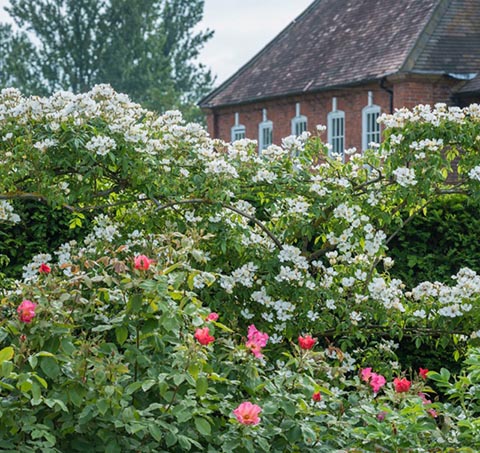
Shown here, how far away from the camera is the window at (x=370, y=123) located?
76.8 ft

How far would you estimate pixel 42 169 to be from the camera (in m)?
6.23

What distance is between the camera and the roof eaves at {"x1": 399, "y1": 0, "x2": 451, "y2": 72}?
72.2 ft

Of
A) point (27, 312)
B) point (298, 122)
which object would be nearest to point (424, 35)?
point (298, 122)

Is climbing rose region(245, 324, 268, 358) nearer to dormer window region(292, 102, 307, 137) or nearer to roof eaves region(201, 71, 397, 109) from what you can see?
roof eaves region(201, 71, 397, 109)

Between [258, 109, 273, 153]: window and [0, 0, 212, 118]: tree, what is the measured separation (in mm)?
15145

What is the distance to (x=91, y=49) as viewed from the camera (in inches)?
1729

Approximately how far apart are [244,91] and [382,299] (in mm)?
22812

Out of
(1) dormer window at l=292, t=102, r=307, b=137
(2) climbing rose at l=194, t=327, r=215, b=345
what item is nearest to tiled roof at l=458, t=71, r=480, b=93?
(1) dormer window at l=292, t=102, r=307, b=137

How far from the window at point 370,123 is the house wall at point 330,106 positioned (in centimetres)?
13

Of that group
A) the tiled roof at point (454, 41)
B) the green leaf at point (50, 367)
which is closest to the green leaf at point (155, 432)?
the green leaf at point (50, 367)


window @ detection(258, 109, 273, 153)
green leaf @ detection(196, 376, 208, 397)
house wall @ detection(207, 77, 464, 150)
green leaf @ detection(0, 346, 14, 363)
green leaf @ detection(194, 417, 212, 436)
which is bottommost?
green leaf @ detection(194, 417, 212, 436)

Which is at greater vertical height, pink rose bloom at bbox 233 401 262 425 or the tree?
the tree

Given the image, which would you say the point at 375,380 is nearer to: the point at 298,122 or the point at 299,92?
the point at 299,92

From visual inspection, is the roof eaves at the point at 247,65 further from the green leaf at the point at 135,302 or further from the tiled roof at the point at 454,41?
the green leaf at the point at 135,302
